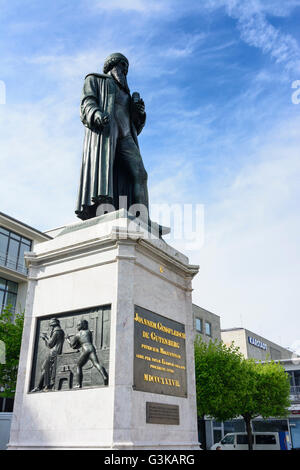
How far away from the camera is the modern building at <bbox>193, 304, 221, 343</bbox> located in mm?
55097

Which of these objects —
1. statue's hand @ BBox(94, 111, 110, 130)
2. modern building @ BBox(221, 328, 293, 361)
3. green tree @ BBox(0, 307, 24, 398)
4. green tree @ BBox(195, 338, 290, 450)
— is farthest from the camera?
modern building @ BBox(221, 328, 293, 361)

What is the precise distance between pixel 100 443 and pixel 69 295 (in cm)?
264

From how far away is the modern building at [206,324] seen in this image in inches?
2169

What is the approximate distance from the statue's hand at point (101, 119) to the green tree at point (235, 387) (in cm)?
2570

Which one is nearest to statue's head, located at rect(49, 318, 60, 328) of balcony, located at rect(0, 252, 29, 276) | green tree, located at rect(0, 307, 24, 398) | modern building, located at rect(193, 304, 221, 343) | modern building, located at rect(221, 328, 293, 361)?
green tree, located at rect(0, 307, 24, 398)

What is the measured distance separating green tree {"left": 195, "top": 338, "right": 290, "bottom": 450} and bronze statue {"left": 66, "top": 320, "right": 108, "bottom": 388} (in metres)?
25.7

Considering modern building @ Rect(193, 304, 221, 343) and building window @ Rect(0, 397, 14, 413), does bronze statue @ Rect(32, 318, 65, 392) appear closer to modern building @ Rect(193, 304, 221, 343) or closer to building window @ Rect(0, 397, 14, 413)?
building window @ Rect(0, 397, 14, 413)

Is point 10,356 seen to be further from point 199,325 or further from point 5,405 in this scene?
point 199,325

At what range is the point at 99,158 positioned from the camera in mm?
9492

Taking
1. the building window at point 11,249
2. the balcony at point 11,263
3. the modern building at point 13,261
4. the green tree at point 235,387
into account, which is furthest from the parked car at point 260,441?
the building window at point 11,249

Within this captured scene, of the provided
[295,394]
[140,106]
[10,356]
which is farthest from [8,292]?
[295,394]

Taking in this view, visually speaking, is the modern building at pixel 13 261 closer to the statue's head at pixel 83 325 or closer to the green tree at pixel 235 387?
the green tree at pixel 235 387

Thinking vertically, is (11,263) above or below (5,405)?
above

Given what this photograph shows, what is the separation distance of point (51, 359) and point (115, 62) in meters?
7.24
